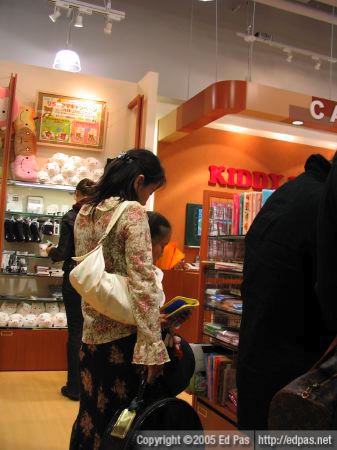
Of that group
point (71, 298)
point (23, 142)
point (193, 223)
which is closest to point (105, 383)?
point (71, 298)

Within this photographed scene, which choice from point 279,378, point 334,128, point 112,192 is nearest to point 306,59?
point 334,128

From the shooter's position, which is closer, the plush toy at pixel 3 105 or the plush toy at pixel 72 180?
the plush toy at pixel 3 105

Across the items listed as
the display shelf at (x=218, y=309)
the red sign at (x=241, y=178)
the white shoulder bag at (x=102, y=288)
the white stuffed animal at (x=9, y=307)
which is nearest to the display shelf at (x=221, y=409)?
the display shelf at (x=218, y=309)

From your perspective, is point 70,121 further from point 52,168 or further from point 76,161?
point 52,168

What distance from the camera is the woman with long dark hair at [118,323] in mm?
1555

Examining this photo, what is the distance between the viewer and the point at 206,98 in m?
5.10

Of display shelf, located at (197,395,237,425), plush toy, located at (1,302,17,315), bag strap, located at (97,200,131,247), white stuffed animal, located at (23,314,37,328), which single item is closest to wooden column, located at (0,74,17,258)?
plush toy, located at (1,302,17,315)

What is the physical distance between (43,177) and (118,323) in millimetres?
3627

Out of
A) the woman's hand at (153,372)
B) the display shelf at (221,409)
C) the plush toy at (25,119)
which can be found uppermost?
the plush toy at (25,119)

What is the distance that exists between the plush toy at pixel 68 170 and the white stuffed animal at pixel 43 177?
17 centimetres

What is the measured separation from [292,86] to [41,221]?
4579 mm

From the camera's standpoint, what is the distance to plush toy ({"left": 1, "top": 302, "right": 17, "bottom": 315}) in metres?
4.74

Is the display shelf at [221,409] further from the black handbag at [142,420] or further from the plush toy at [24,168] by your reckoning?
the plush toy at [24,168]

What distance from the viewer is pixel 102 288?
1521 millimetres
